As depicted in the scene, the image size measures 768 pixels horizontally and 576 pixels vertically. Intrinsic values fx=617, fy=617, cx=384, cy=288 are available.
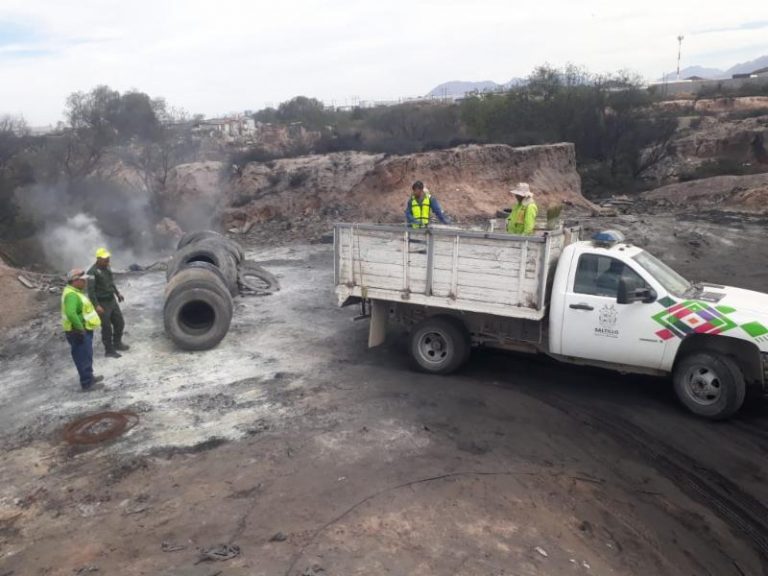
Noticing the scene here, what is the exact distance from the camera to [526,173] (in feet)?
76.1

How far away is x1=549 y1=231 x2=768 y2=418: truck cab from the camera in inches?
267

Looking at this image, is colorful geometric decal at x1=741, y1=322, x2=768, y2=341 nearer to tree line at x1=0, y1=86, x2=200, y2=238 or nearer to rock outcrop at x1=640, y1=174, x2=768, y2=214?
rock outcrop at x1=640, y1=174, x2=768, y2=214

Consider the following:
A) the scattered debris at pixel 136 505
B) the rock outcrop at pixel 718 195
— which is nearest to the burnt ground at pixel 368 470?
the scattered debris at pixel 136 505

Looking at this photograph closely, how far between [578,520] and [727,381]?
2824 mm

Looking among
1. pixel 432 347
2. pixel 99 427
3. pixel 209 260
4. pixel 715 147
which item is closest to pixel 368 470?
pixel 432 347

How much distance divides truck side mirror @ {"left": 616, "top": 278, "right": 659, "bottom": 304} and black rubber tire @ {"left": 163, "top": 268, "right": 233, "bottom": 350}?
578cm

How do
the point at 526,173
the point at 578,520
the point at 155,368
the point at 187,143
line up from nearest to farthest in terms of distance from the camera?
1. the point at 578,520
2. the point at 155,368
3. the point at 526,173
4. the point at 187,143

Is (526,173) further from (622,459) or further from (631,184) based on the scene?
(622,459)

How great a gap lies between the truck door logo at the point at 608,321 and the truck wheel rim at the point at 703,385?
0.91 m

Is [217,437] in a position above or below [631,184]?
below

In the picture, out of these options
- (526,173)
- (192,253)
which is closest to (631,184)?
(526,173)

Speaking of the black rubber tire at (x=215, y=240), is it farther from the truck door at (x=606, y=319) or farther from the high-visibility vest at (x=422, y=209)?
the truck door at (x=606, y=319)

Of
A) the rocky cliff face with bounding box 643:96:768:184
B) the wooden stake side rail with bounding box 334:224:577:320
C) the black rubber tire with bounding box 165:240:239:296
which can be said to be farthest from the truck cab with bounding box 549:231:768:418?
the rocky cliff face with bounding box 643:96:768:184

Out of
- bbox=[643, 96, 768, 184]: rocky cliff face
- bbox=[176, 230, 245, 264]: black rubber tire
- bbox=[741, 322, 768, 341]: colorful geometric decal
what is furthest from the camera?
bbox=[643, 96, 768, 184]: rocky cliff face
